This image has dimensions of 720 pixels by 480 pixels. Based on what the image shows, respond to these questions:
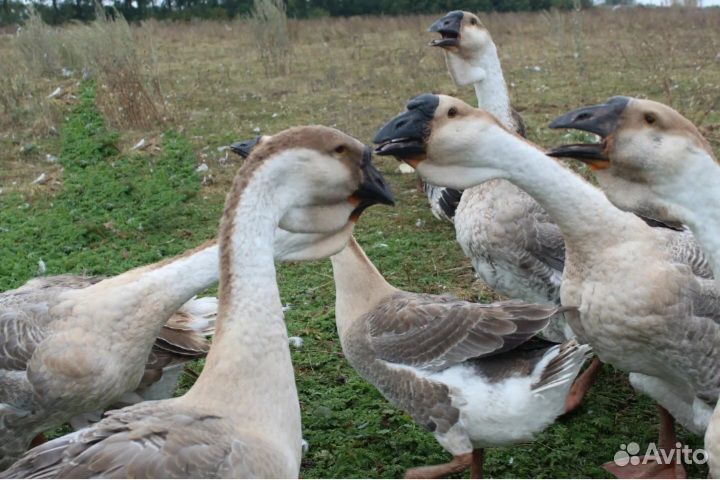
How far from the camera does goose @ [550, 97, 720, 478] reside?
8.07ft

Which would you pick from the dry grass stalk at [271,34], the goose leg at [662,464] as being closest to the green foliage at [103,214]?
the goose leg at [662,464]

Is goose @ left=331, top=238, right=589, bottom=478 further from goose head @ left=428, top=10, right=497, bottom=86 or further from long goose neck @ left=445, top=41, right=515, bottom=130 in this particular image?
goose head @ left=428, top=10, right=497, bottom=86

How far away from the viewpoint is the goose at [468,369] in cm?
313

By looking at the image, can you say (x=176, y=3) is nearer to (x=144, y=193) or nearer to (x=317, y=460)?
(x=144, y=193)

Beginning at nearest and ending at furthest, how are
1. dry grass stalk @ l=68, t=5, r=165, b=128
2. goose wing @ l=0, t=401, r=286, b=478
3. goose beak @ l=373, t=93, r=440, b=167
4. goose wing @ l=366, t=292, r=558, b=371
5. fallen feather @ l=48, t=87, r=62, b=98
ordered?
goose wing @ l=0, t=401, r=286, b=478
goose beak @ l=373, t=93, r=440, b=167
goose wing @ l=366, t=292, r=558, b=371
dry grass stalk @ l=68, t=5, r=165, b=128
fallen feather @ l=48, t=87, r=62, b=98

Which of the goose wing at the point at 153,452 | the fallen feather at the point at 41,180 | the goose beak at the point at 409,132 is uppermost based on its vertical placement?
the goose beak at the point at 409,132

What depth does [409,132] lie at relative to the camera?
2.73m

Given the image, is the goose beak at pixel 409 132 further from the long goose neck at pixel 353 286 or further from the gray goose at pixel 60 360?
the long goose neck at pixel 353 286

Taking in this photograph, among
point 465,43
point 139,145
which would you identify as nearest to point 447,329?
point 465,43

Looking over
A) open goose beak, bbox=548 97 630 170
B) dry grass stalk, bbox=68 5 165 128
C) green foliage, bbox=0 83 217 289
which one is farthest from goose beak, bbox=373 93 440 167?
dry grass stalk, bbox=68 5 165 128

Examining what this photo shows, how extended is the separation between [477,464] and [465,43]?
2919mm

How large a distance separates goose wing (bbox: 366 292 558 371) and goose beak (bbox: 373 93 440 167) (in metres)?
0.92

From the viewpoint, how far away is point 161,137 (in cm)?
962

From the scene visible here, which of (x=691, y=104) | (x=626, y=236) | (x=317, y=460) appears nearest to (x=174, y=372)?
(x=317, y=460)
